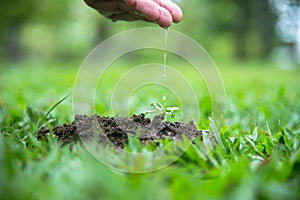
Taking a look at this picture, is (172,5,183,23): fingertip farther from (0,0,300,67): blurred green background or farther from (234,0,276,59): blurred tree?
(234,0,276,59): blurred tree

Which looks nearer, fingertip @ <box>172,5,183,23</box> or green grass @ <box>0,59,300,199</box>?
green grass @ <box>0,59,300,199</box>

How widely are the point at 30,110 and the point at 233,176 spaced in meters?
1.57

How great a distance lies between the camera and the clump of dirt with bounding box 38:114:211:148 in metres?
1.64

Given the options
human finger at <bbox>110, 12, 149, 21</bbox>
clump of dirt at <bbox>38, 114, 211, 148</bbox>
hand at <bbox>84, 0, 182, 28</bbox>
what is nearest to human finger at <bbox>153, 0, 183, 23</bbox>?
hand at <bbox>84, 0, 182, 28</bbox>

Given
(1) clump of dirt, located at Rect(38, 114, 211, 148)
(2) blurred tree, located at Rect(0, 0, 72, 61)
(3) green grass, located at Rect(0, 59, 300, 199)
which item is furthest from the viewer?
(2) blurred tree, located at Rect(0, 0, 72, 61)

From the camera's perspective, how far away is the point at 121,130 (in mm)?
1711

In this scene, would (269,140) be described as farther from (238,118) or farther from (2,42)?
→ (2,42)

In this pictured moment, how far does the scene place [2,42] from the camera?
12641mm

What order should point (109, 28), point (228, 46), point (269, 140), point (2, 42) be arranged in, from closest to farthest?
point (269, 140)
point (2, 42)
point (109, 28)
point (228, 46)

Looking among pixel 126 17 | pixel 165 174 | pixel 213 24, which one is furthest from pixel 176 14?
pixel 213 24

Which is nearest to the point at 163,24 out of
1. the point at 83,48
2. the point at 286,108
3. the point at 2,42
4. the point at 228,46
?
the point at 286,108

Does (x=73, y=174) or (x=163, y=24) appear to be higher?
(x=163, y=24)

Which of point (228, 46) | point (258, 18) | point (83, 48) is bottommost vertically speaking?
point (83, 48)

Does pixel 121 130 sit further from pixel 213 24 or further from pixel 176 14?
pixel 213 24
